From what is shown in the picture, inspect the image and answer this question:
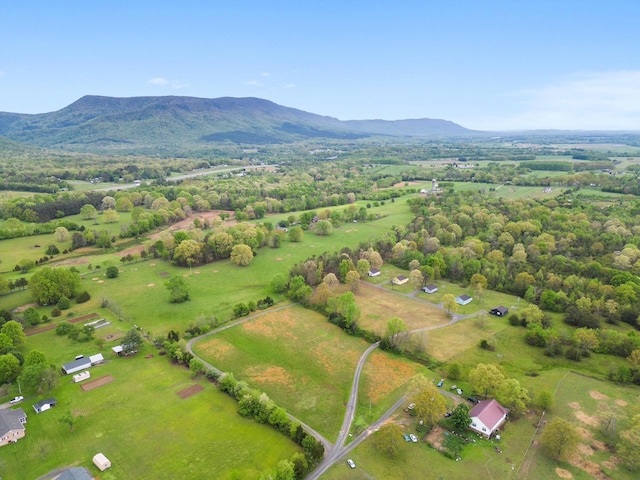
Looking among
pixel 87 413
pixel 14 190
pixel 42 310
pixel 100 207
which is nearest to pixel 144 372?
pixel 87 413

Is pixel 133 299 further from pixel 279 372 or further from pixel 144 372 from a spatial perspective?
pixel 279 372

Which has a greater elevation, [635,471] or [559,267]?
[559,267]

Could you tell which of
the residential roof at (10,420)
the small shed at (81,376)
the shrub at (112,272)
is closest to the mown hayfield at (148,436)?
the small shed at (81,376)

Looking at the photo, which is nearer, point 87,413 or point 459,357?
point 87,413

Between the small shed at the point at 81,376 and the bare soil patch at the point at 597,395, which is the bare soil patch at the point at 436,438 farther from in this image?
the small shed at the point at 81,376

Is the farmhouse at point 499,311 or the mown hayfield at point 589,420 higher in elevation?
the farmhouse at point 499,311

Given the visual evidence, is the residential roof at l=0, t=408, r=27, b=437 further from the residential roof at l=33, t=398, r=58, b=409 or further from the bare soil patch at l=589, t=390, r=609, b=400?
the bare soil patch at l=589, t=390, r=609, b=400
